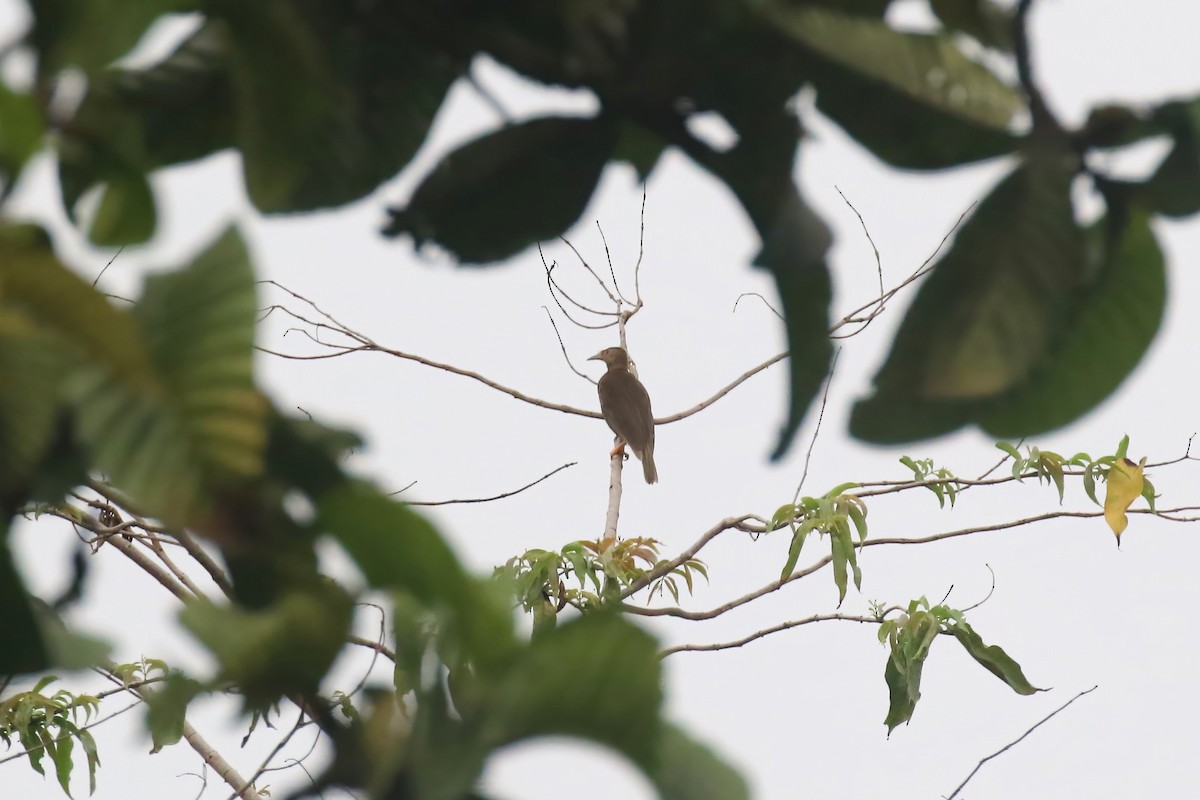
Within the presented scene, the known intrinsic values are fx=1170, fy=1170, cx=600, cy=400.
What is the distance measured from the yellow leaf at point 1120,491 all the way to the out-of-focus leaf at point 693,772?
3271mm

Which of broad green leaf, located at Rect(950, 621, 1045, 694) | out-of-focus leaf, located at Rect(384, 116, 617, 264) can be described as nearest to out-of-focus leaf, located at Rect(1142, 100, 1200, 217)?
out-of-focus leaf, located at Rect(384, 116, 617, 264)

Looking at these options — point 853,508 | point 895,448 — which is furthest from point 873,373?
point 853,508

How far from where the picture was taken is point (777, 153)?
1.04 feet

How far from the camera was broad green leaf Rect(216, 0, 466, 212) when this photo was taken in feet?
0.92

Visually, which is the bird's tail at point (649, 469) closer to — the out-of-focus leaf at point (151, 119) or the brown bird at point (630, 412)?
the brown bird at point (630, 412)

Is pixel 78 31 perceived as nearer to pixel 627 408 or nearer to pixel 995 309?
pixel 995 309

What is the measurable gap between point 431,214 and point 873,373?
0.48 ft

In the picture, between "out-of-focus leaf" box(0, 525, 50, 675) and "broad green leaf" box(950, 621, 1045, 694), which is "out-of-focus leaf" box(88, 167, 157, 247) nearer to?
"out-of-focus leaf" box(0, 525, 50, 675)

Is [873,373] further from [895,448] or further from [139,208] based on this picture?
[139,208]

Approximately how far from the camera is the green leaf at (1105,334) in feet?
1.01

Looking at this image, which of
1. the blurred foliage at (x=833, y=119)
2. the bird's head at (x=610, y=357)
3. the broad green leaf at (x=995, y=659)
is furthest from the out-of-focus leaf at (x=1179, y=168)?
the bird's head at (x=610, y=357)

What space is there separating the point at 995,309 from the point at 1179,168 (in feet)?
0.19

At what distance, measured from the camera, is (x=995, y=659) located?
126 inches

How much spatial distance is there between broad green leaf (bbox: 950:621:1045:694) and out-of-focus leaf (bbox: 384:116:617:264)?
3.08m
